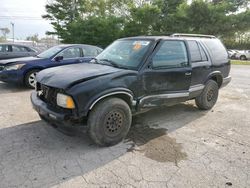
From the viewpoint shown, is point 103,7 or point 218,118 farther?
point 103,7

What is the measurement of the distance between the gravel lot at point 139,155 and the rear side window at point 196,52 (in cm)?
125

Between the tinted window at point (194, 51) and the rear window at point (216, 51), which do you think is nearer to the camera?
the tinted window at point (194, 51)

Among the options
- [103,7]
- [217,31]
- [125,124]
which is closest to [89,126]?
[125,124]

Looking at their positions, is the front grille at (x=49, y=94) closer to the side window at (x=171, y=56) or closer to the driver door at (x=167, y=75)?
the driver door at (x=167, y=75)

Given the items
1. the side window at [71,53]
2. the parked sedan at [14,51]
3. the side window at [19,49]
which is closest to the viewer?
the side window at [71,53]

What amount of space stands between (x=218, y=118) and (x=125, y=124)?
2.43m

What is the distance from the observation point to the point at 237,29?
23.2 metres

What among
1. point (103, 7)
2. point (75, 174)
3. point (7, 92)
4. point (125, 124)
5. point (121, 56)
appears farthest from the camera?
point (103, 7)

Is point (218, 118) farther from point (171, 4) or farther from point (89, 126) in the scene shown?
point (171, 4)

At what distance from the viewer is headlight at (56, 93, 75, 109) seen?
3.23 m

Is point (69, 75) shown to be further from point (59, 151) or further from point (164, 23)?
point (164, 23)

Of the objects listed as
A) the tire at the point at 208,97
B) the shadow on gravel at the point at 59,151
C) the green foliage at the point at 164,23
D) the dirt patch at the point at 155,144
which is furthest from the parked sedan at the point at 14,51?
the green foliage at the point at 164,23

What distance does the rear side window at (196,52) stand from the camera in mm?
4832

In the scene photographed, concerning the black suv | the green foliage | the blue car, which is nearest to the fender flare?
the black suv
